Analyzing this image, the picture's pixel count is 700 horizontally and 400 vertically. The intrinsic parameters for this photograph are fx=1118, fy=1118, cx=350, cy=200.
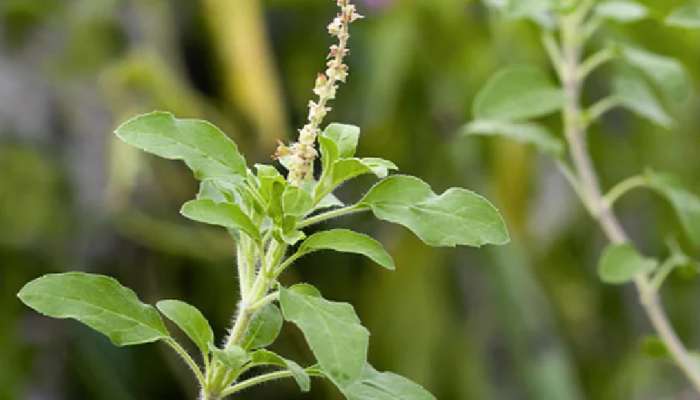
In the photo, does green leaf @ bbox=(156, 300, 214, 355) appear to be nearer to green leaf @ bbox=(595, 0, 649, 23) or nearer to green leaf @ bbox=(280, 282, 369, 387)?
green leaf @ bbox=(280, 282, 369, 387)

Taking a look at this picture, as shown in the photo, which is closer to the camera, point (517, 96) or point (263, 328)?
point (263, 328)

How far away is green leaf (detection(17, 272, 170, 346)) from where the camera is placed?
0.29m

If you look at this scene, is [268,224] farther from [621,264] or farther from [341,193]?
[341,193]

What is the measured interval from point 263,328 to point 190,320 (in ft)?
0.07

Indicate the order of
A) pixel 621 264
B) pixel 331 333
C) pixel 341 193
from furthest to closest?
pixel 341 193, pixel 621 264, pixel 331 333

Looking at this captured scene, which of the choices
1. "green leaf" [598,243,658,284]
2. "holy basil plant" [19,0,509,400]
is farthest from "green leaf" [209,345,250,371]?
"green leaf" [598,243,658,284]

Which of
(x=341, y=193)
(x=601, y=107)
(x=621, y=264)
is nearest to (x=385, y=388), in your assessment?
(x=621, y=264)

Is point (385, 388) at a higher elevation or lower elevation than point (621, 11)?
lower

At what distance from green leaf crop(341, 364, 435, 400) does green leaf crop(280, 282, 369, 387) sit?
0.09ft

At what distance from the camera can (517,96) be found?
53cm

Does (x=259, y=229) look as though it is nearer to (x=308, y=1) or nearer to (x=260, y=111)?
(x=260, y=111)

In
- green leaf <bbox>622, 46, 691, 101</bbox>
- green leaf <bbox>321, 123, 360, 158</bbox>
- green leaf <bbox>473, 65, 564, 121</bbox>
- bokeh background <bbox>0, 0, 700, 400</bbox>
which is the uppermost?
green leaf <bbox>622, 46, 691, 101</bbox>

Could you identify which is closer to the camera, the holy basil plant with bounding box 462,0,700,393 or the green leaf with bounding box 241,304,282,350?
the green leaf with bounding box 241,304,282,350

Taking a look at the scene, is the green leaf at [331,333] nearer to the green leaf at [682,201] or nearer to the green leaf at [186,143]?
the green leaf at [186,143]
